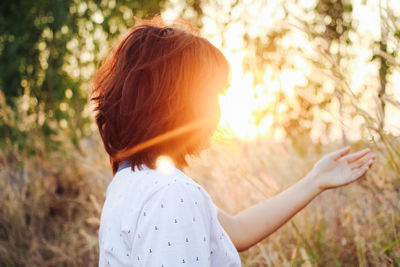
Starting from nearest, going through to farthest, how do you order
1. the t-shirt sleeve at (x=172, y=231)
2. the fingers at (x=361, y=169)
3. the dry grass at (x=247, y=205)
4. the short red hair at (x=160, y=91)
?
the t-shirt sleeve at (x=172, y=231)
the short red hair at (x=160, y=91)
the fingers at (x=361, y=169)
the dry grass at (x=247, y=205)

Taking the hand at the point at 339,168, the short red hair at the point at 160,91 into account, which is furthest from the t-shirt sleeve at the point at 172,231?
the hand at the point at 339,168

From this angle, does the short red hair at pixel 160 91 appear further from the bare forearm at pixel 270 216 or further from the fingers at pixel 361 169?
the fingers at pixel 361 169

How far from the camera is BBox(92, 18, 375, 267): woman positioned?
0.82 m

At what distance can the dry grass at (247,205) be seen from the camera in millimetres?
1752

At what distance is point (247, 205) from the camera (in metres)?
2.37

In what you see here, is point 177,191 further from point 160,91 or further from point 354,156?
point 354,156

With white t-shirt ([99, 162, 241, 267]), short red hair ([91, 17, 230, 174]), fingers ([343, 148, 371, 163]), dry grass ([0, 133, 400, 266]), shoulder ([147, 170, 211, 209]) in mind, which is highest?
short red hair ([91, 17, 230, 174])

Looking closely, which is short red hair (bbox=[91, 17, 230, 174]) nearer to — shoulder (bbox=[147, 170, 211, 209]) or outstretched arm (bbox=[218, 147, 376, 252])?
shoulder (bbox=[147, 170, 211, 209])

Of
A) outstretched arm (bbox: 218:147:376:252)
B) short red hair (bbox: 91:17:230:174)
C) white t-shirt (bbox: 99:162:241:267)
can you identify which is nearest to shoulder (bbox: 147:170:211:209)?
white t-shirt (bbox: 99:162:241:267)

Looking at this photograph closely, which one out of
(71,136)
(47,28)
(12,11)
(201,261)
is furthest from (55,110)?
(201,261)

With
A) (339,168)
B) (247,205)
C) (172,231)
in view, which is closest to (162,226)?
(172,231)

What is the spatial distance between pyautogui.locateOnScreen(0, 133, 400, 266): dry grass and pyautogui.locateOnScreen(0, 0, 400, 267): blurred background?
1 centimetres

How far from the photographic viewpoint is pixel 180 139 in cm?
105

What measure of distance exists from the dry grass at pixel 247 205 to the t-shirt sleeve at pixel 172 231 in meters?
0.57
